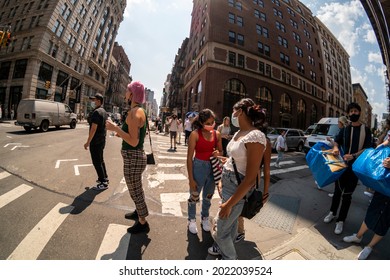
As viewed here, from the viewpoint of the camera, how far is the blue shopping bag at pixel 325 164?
325 cm

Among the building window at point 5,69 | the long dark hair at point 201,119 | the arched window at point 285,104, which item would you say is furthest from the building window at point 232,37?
the building window at point 5,69

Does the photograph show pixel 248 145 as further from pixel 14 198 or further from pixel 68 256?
pixel 14 198

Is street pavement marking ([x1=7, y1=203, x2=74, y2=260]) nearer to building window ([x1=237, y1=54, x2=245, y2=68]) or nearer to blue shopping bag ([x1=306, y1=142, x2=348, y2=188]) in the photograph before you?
blue shopping bag ([x1=306, y1=142, x2=348, y2=188])

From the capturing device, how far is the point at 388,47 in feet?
15.1

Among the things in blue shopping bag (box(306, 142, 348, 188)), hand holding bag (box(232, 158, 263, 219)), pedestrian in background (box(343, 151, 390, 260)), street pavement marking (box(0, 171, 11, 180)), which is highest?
blue shopping bag (box(306, 142, 348, 188))

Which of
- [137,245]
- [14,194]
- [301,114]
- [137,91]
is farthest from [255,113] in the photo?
[301,114]

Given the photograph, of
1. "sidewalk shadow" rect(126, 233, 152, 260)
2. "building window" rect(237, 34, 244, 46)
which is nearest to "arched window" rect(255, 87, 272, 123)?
"building window" rect(237, 34, 244, 46)

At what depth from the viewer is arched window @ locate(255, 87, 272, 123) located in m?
28.1

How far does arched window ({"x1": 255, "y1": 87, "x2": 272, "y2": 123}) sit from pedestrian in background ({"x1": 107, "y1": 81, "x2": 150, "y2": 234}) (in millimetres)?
27616

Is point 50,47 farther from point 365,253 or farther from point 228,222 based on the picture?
point 365,253

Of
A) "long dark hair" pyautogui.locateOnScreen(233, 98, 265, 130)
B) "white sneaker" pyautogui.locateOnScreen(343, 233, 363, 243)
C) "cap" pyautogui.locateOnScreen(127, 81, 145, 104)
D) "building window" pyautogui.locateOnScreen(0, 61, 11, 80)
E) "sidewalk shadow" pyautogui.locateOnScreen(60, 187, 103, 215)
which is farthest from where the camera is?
"building window" pyautogui.locateOnScreen(0, 61, 11, 80)

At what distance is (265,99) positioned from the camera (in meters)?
28.9
